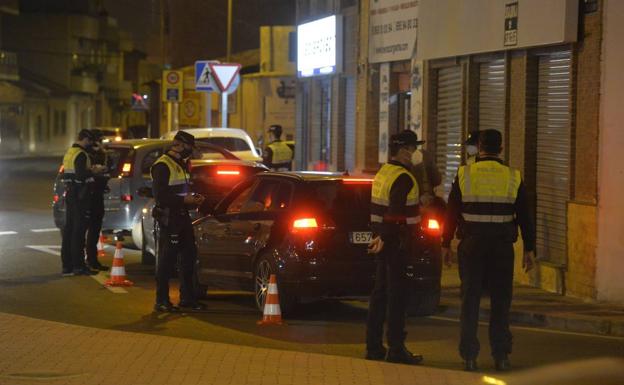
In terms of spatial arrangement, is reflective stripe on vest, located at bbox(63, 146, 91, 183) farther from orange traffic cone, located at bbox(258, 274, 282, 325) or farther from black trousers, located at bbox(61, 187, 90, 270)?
orange traffic cone, located at bbox(258, 274, 282, 325)

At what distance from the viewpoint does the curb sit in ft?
37.7

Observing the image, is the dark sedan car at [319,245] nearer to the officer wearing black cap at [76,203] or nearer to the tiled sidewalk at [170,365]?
the tiled sidewalk at [170,365]

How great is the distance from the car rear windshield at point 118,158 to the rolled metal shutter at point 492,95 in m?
5.31

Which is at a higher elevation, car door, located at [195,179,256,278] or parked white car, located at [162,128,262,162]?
parked white car, located at [162,128,262,162]

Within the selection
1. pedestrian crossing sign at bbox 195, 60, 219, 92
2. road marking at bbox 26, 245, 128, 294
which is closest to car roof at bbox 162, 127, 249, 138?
pedestrian crossing sign at bbox 195, 60, 219, 92

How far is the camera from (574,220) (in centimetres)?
1348

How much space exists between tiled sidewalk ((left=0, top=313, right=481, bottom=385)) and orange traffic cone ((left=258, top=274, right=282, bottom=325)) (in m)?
1.56

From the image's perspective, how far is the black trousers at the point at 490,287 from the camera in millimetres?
8992

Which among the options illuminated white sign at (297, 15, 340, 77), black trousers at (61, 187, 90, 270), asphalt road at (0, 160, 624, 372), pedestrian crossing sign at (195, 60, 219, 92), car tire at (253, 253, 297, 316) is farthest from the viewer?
pedestrian crossing sign at (195, 60, 219, 92)

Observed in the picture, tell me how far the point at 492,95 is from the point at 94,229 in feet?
18.8

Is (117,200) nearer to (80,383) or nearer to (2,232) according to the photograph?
(2,232)

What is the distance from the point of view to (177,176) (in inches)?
480

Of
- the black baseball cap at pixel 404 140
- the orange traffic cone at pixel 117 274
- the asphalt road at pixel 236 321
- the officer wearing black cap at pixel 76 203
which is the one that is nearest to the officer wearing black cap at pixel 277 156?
Result: the asphalt road at pixel 236 321

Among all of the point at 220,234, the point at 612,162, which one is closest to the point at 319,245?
the point at 220,234
